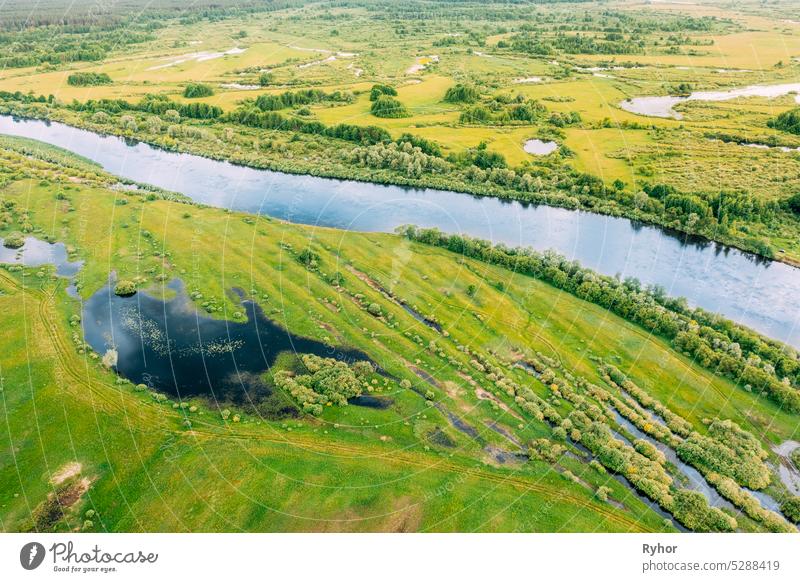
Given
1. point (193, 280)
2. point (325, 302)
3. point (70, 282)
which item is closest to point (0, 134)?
point (70, 282)

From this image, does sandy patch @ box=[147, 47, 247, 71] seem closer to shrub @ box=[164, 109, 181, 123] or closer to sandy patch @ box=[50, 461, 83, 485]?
shrub @ box=[164, 109, 181, 123]

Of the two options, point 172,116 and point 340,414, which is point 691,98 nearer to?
point 172,116

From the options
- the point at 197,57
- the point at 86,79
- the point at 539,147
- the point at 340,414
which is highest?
the point at 197,57

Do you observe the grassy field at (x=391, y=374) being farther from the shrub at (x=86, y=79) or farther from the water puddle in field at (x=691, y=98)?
the shrub at (x=86, y=79)

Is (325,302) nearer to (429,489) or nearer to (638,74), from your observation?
(429,489)

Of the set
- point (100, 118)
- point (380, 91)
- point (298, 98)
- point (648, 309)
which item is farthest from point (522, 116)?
point (100, 118)

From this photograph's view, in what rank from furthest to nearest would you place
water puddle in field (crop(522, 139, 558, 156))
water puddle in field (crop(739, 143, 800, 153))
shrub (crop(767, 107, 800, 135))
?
shrub (crop(767, 107, 800, 135)) < water puddle in field (crop(739, 143, 800, 153)) < water puddle in field (crop(522, 139, 558, 156))
